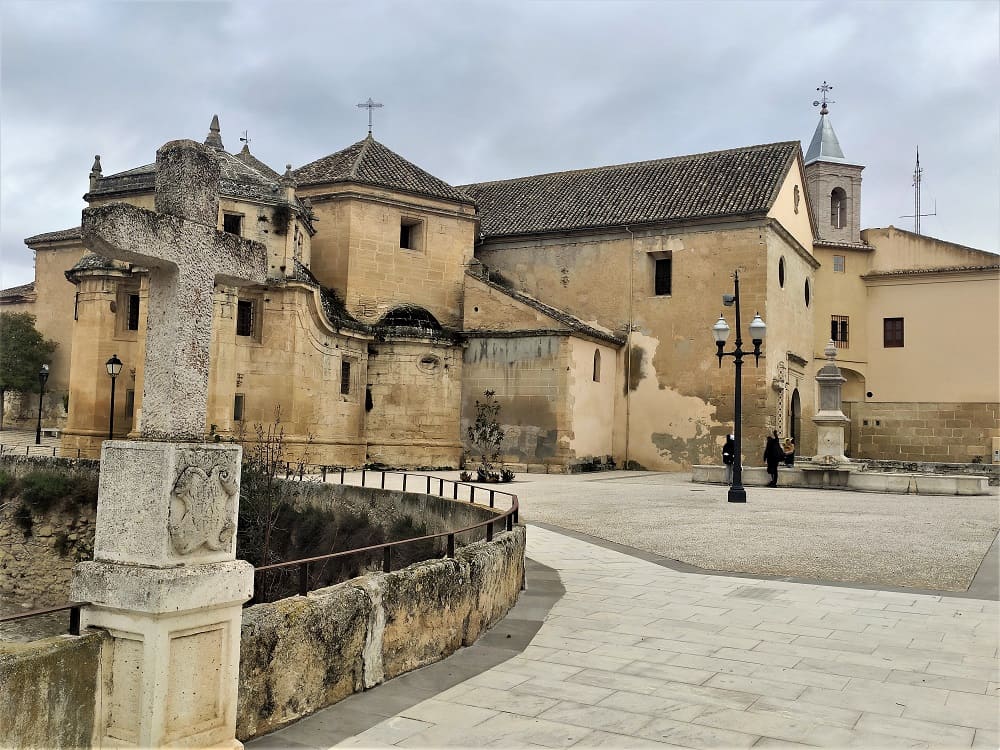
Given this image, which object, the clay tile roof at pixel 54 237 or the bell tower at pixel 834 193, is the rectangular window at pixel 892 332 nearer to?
the bell tower at pixel 834 193

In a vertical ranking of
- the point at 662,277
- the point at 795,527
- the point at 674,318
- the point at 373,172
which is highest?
the point at 373,172

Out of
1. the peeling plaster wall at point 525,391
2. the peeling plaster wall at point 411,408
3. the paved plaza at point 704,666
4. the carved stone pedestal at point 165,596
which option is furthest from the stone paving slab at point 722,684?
the peeling plaster wall at point 411,408

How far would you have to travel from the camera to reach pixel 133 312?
2489 centimetres

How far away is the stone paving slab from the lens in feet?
14.9

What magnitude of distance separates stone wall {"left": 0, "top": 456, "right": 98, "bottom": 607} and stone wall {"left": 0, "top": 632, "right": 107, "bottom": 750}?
18831mm

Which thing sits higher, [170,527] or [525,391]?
[525,391]

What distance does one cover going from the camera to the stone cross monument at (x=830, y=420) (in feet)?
75.2

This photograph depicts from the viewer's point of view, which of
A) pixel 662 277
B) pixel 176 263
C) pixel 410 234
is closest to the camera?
pixel 176 263

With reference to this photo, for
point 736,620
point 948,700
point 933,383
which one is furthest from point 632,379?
point 948,700

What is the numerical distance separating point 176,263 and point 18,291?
42690mm

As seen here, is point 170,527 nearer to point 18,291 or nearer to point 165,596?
point 165,596

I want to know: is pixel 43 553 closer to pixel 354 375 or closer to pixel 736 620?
pixel 354 375

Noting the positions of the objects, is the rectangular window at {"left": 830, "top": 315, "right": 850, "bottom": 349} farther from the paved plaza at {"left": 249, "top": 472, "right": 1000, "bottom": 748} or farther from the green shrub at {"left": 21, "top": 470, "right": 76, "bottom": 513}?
the green shrub at {"left": 21, "top": 470, "right": 76, "bottom": 513}

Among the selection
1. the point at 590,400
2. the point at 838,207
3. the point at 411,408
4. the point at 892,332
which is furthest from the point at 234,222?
the point at 838,207
